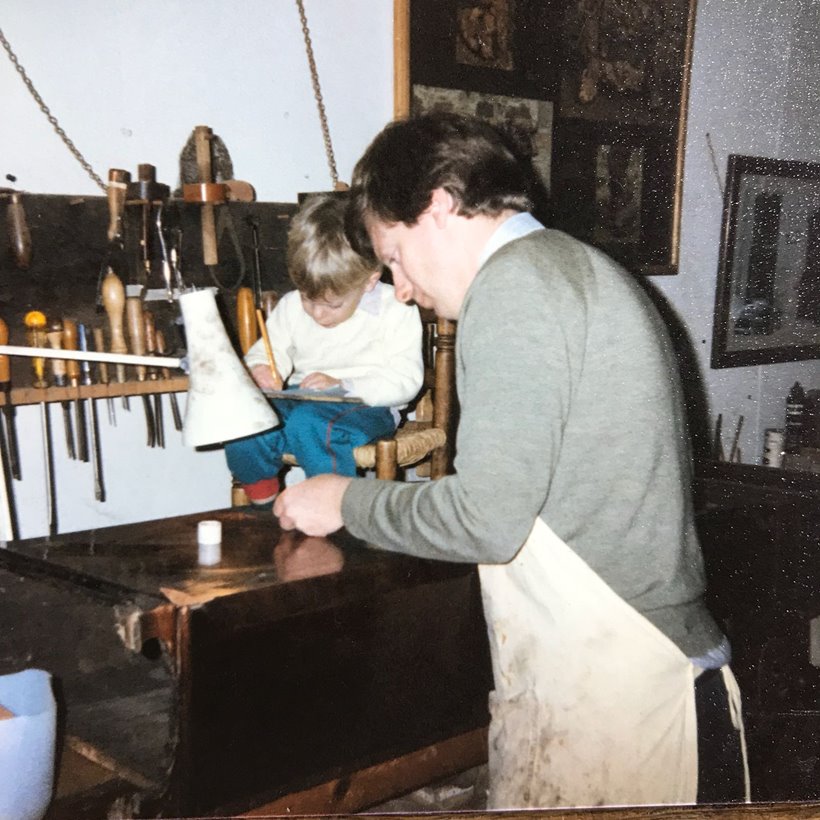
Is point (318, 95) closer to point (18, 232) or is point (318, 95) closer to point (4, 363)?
point (18, 232)

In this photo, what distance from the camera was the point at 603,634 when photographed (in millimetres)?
999

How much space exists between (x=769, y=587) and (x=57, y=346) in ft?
5.68

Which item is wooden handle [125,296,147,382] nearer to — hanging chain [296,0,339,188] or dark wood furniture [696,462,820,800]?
hanging chain [296,0,339,188]

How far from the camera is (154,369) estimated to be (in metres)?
2.00

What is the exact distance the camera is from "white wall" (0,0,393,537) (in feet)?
5.98

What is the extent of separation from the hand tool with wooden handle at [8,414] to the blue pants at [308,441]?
17.3 inches

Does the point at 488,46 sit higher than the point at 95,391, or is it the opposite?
the point at 488,46

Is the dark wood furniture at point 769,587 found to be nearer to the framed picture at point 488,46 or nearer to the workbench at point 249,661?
the workbench at point 249,661

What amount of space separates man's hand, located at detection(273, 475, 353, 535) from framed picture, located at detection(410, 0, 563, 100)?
162 cm

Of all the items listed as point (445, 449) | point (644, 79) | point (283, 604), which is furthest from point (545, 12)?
point (283, 604)

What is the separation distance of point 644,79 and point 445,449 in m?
1.75

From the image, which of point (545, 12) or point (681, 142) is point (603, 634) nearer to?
point (545, 12)

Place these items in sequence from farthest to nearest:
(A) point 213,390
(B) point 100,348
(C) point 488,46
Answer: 1. (C) point 488,46
2. (B) point 100,348
3. (A) point 213,390

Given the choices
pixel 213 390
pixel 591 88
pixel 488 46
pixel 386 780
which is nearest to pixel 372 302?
pixel 488 46
